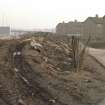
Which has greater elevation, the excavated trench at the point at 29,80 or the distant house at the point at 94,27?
the distant house at the point at 94,27

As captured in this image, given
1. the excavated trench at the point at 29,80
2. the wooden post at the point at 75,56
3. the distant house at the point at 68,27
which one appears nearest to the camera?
the excavated trench at the point at 29,80

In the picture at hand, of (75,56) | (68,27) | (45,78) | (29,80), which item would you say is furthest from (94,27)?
(29,80)

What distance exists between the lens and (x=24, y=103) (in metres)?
12.6

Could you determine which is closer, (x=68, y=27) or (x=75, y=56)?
(x=75, y=56)

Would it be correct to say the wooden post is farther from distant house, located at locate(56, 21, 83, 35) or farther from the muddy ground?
distant house, located at locate(56, 21, 83, 35)

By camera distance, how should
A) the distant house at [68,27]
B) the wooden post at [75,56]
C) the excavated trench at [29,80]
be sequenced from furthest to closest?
the distant house at [68,27], the wooden post at [75,56], the excavated trench at [29,80]

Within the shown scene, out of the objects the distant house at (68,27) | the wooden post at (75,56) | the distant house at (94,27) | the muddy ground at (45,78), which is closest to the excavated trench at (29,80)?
the muddy ground at (45,78)

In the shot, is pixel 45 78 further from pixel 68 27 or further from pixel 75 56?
pixel 68 27

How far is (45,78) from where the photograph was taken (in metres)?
15.4

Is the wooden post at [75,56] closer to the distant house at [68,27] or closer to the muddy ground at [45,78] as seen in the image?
the muddy ground at [45,78]

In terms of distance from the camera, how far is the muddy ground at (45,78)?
13406 mm

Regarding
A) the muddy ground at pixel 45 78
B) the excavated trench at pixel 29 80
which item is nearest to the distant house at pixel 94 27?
the muddy ground at pixel 45 78

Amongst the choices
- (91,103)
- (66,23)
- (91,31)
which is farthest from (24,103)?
(66,23)

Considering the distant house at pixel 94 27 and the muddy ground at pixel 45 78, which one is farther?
the distant house at pixel 94 27
